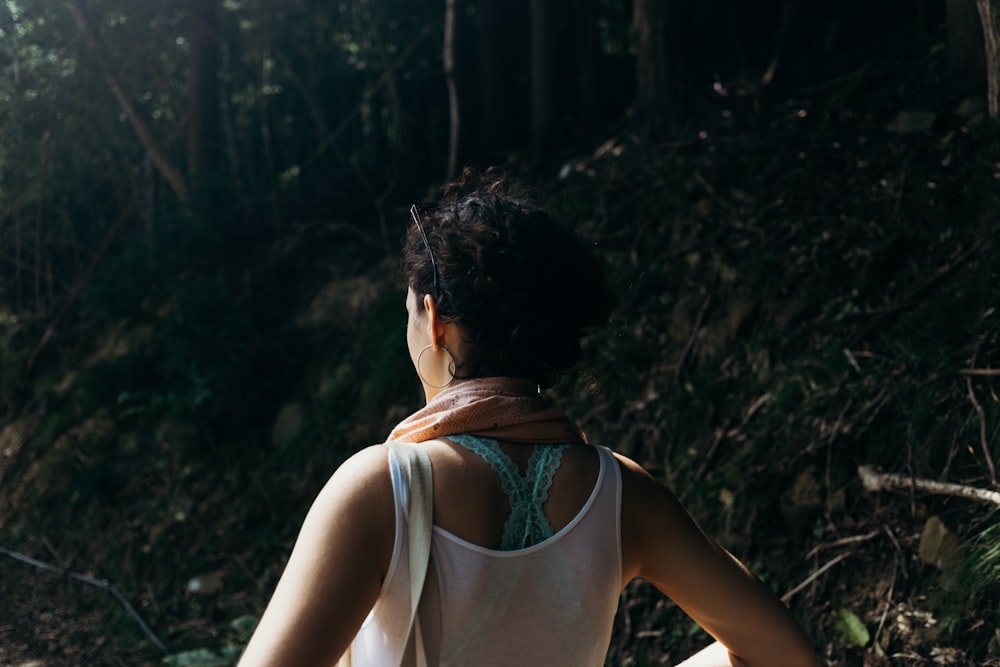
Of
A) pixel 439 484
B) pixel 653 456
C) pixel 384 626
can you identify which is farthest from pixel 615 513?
pixel 653 456

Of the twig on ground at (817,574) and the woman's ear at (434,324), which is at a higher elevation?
the woman's ear at (434,324)

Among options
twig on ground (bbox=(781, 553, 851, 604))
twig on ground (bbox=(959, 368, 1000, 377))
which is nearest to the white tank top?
twig on ground (bbox=(781, 553, 851, 604))

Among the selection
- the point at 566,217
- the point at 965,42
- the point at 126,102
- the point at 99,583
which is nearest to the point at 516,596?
the point at 566,217

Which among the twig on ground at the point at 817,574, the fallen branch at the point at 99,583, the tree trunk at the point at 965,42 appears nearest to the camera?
the twig on ground at the point at 817,574

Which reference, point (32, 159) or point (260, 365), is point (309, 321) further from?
point (32, 159)

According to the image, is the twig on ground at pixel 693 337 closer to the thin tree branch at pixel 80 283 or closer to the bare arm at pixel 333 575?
the bare arm at pixel 333 575

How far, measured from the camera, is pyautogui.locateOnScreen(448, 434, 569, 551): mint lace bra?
4.99 feet

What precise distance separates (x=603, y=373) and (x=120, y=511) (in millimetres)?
4249

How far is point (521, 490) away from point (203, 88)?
995 centimetres

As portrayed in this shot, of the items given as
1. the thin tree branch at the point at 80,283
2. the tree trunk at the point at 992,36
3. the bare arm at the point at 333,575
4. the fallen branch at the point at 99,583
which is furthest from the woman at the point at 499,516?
the thin tree branch at the point at 80,283

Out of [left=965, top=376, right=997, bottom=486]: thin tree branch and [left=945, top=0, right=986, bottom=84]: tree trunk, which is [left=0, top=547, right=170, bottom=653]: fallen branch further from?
[left=945, top=0, right=986, bottom=84]: tree trunk

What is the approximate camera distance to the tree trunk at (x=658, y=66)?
23.3 ft

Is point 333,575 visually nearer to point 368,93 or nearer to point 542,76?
point 542,76

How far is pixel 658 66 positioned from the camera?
7195mm
